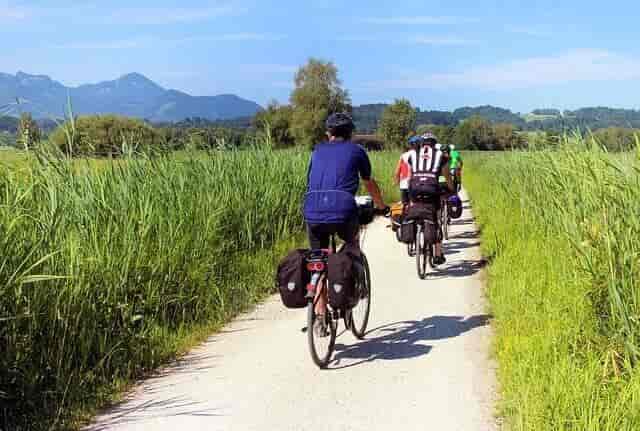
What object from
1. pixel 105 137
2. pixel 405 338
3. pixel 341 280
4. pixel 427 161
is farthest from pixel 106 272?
pixel 427 161

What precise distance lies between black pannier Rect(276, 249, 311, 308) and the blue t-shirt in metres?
0.40

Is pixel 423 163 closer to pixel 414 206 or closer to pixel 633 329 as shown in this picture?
pixel 414 206

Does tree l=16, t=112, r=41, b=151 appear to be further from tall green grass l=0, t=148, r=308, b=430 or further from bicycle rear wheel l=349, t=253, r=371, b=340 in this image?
Answer: bicycle rear wheel l=349, t=253, r=371, b=340

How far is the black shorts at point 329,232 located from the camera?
228 inches

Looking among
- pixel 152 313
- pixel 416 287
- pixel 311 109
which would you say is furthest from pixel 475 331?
pixel 311 109

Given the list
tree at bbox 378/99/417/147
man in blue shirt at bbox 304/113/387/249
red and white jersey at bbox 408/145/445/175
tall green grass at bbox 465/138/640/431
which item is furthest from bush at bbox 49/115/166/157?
tree at bbox 378/99/417/147

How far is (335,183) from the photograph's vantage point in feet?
18.8

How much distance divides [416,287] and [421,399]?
13.5 feet

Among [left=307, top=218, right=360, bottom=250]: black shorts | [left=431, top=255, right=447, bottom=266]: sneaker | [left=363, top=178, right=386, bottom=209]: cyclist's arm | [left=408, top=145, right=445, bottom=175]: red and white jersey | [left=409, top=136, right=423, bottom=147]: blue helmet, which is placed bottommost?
[left=431, top=255, right=447, bottom=266]: sneaker

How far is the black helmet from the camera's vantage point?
588 centimetres

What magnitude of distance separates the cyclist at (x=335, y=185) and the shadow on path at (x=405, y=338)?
2.29 feet

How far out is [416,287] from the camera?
8930mm

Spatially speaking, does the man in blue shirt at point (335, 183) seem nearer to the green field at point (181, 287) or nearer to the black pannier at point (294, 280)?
the black pannier at point (294, 280)

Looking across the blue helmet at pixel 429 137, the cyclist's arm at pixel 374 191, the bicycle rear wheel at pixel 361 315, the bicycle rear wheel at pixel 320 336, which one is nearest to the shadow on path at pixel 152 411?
the bicycle rear wheel at pixel 320 336
